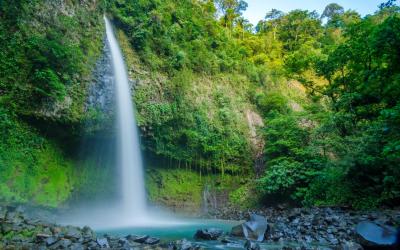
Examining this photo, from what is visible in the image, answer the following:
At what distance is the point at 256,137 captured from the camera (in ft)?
69.3

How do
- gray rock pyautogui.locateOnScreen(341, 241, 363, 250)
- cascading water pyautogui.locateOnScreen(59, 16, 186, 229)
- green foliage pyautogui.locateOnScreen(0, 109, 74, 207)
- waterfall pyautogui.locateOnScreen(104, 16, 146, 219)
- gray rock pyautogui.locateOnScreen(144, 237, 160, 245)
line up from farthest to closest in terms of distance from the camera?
waterfall pyautogui.locateOnScreen(104, 16, 146, 219)
cascading water pyautogui.locateOnScreen(59, 16, 186, 229)
green foliage pyautogui.locateOnScreen(0, 109, 74, 207)
gray rock pyautogui.locateOnScreen(144, 237, 160, 245)
gray rock pyautogui.locateOnScreen(341, 241, 363, 250)

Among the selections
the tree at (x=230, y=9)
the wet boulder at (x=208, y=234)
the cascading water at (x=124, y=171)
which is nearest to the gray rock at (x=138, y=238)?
the wet boulder at (x=208, y=234)

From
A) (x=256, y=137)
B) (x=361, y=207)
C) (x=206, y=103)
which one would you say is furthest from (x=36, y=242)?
(x=256, y=137)

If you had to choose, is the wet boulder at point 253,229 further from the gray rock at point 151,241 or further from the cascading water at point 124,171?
the cascading water at point 124,171

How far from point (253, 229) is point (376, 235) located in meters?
3.26

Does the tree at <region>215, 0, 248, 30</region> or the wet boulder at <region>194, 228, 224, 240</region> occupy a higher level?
the tree at <region>215, 0, 248, 30</region>

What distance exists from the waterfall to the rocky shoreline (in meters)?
6.91

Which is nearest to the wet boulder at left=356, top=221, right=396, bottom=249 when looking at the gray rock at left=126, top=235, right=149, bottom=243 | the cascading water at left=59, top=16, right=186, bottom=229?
the gray rock at left=126, top=235, right=149, bottom=243

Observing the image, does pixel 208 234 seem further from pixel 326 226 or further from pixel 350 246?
pixel 350 246

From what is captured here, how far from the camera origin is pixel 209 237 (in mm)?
8859

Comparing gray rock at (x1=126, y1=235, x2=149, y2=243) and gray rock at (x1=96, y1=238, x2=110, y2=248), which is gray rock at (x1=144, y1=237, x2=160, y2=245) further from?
gray rock at (x1=96, y1=238, x2=110, y2=248)

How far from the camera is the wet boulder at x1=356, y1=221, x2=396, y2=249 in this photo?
6203 millimetres

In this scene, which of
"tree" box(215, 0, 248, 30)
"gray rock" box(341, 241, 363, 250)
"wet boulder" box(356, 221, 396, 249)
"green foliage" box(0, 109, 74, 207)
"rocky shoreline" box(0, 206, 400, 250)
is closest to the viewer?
"wet boulder" box(356, 221, 396, 249)

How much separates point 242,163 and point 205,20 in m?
11.4
